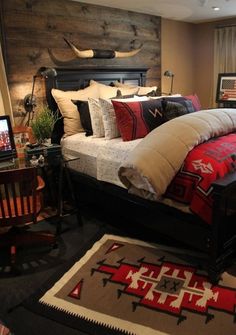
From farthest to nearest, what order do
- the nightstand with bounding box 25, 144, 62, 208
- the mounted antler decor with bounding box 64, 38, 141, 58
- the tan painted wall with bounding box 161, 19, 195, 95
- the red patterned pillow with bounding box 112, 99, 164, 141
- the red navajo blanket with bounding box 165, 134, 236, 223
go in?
the tan painted wall with bounding box 161, 19, 195, 95, the mounted antler decor with bounding box 64, 38, 141, 58, the red patterned pillow with bounding box 112, 99, 164, 141, the nightstand with bounding box 25, 144, 62, 208, the red navajo blanket with bounding box 165, 134, 236, 223

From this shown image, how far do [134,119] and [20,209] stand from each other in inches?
50.4

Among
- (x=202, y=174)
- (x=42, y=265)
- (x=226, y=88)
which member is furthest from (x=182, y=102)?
(x=226, y=88)

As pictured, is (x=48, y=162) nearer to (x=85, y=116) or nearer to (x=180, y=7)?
(x=85, y=116)

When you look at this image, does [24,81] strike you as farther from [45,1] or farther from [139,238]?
[139,238]

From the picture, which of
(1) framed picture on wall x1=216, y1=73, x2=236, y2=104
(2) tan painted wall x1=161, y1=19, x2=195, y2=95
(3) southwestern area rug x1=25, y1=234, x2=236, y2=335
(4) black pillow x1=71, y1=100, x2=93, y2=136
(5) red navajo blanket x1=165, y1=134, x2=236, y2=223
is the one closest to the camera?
(3) southwestern area rug x1=25, y1=234, x2=236, y2=335

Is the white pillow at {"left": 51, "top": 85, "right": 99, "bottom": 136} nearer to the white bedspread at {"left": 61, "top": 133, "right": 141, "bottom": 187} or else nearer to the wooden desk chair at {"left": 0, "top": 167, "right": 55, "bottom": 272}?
the white bedspread at {"left": 61, "top": 133, "right": 141, "bottom": 187}

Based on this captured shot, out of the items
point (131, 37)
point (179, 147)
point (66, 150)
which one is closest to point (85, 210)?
point (66, 150)

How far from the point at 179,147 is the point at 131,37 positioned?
8.75 ft

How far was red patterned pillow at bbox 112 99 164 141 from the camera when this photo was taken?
2801mm

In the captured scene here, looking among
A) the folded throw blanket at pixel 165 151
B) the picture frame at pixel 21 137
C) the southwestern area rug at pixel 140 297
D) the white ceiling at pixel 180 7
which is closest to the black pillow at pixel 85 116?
the picture frame at pixel 21 137

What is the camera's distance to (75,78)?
352 centimetres

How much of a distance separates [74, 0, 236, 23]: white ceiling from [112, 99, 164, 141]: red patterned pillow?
1532 mm

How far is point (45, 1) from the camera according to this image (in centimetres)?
320

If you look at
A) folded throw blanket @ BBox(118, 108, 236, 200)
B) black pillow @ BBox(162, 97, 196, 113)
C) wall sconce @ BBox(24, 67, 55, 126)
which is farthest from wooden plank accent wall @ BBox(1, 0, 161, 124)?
folded throw blanket @ BBox(118, 108, 236, 200)
